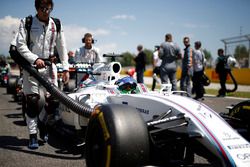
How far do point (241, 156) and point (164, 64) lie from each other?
6.59m

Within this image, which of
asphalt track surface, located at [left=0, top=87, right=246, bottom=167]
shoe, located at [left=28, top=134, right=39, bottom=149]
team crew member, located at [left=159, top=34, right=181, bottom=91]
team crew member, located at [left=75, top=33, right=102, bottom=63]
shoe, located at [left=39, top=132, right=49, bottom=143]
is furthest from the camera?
team crew member, located at [left=159, top=34, right=181, bottom=91]

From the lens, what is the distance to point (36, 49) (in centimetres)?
421

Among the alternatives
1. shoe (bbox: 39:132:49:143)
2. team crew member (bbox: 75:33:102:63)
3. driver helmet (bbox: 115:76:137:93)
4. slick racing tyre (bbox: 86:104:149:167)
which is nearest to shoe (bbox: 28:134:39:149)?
shoe (bbox: 39:132:49:143)

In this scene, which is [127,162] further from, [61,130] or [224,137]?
[61,130]

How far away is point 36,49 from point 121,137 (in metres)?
2.56

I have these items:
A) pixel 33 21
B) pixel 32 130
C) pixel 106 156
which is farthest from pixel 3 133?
pixel 106 156

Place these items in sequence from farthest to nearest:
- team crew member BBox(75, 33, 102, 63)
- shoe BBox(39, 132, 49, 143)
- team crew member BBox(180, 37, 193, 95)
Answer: team crew member BBox(180, 37, 193, 95)
team crew member BBox(75, 33, 102, 63)
shoe BBox(39, 132, 49, 143)

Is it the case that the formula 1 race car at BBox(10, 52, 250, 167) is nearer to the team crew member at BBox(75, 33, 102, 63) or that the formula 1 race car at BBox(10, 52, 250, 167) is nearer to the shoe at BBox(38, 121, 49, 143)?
the shoe at BBox(38, 121, 49, 143)

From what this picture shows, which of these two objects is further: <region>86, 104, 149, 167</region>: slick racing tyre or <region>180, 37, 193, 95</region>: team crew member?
<region>180, 37, 193, 95</region>: team crew member

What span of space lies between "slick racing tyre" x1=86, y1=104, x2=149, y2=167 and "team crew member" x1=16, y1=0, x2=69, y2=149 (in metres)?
1.88

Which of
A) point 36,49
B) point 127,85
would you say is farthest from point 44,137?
point 127,85

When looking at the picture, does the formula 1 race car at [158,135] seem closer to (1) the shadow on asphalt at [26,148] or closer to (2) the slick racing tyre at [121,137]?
(2) the slick racing tyre at [121,137]

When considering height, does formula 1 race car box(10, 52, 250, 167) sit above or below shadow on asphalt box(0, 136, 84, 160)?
above

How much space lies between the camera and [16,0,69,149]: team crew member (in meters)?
4.02
